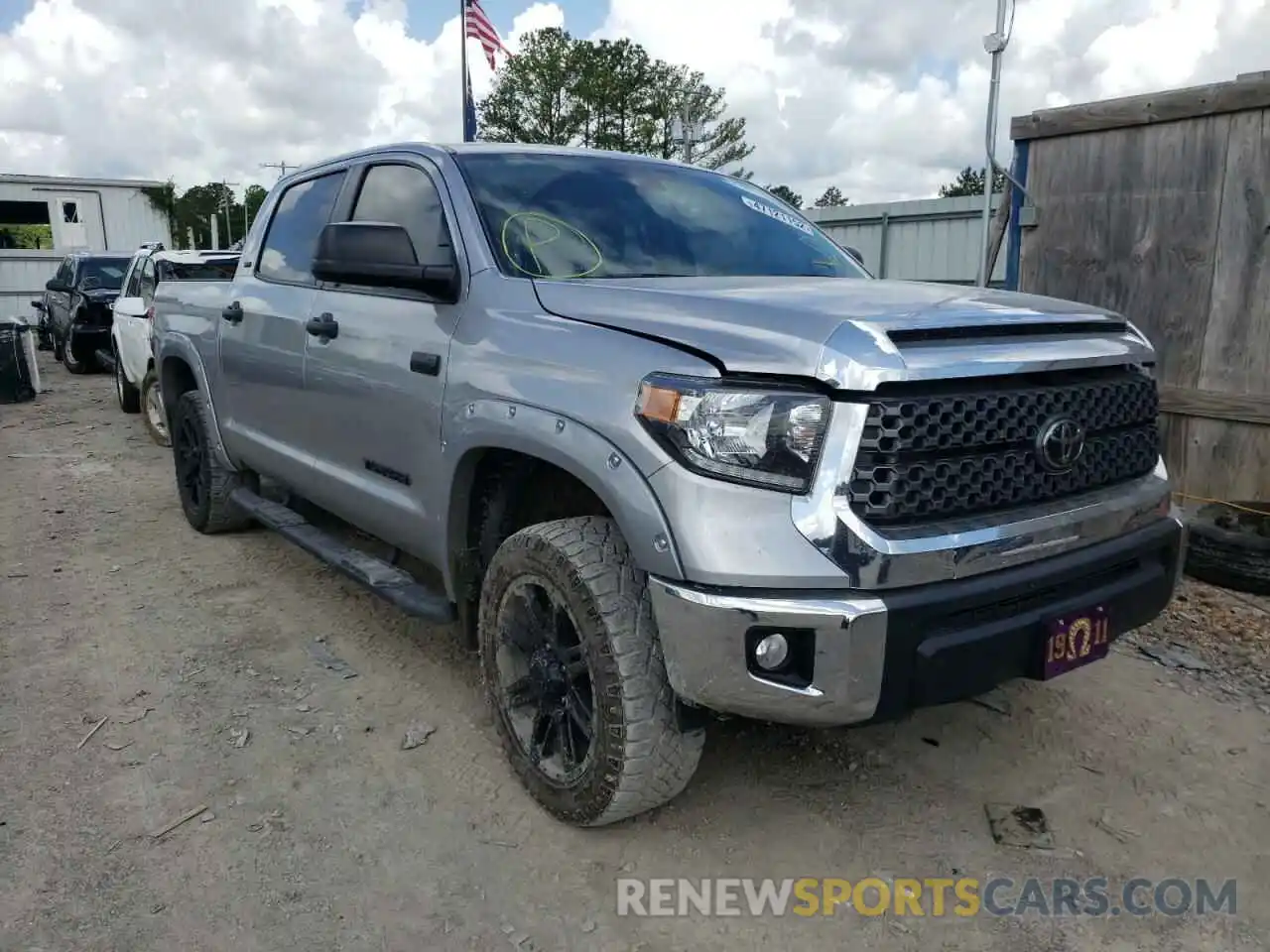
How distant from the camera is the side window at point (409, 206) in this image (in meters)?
3.36

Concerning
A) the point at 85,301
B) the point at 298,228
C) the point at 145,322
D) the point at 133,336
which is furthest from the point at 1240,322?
the point at 85,301

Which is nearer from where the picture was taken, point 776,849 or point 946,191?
point 776,849

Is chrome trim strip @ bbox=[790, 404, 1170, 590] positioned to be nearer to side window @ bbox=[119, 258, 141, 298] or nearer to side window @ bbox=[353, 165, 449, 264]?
side window @ bbox=[353, 165, 449, 264]

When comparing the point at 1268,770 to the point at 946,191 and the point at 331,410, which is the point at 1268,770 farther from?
the point at 946,191

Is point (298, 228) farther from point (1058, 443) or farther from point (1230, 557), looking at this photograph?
point (1230, 557)

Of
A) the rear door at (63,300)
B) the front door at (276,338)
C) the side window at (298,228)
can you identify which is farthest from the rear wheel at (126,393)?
the side window at (298,228)

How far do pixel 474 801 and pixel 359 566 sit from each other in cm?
117

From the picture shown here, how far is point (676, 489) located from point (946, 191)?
192 feet

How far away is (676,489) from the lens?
7.48 feet

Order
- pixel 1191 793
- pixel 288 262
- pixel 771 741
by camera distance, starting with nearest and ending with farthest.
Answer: pixel 1191 793 → pixel 771 741 → pixel 288 262

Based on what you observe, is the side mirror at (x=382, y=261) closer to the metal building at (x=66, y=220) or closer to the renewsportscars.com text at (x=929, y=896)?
the renewsportscars.com text at (x=929, y=896)

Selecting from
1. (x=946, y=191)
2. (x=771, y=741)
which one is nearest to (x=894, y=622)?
(x=771, y=741)

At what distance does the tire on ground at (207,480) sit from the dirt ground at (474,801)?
4.06ft

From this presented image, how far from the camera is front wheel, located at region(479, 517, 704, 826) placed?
2.53m
